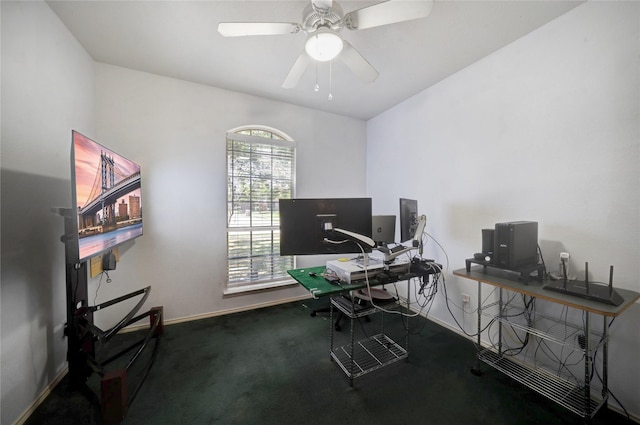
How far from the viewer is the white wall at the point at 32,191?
1374 millimetres

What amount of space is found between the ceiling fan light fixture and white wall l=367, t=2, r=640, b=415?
1739 mm

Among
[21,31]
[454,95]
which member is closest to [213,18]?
[21,31]

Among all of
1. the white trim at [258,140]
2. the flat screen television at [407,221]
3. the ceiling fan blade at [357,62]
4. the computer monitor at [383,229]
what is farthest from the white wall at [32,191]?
the flat screen television at [407,221]

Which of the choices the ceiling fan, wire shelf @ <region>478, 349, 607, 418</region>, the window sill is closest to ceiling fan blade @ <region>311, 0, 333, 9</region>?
the ceiling fan

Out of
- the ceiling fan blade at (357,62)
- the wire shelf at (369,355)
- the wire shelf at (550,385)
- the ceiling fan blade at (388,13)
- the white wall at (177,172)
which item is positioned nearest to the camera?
the ceiling fan blade at (388,13)

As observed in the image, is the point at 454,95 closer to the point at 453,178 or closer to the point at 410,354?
the point at 453,178

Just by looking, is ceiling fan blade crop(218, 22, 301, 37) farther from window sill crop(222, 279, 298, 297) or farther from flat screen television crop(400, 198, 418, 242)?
window sill crop(222, 279, 298, 297)

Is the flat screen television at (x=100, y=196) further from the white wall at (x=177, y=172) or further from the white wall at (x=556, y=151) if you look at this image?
the white wall at (x=556, y=151)

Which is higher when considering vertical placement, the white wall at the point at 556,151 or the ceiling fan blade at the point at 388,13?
the ceiling fan blade at the point at 388,13

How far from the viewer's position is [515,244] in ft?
5.54

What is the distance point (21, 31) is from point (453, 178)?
375cm

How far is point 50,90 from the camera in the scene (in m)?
1.72

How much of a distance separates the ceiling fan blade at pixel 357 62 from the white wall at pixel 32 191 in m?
2.08

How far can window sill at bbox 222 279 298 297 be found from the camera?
9.55ft
